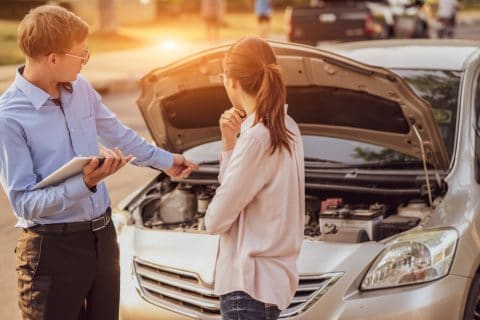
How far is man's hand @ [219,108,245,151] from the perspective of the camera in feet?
12.1

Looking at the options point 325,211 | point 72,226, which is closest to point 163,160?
point 72,226

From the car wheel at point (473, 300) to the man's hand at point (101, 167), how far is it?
186 centimetres

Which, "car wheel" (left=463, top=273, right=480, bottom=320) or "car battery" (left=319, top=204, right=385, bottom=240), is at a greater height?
"car battery" (left=319, top=204, right=385, bottom=240)

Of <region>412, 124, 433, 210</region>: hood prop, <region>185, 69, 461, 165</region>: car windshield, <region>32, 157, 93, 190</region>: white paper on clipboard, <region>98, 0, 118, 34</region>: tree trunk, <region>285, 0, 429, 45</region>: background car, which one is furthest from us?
<region>98, 0, 118, 34</region>: tree trunk

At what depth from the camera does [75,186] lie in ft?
12.1

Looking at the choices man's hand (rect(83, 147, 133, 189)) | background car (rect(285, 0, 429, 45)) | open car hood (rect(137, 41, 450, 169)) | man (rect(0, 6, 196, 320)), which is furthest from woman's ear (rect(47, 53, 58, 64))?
background car (rect(285, 0, 429, 45))

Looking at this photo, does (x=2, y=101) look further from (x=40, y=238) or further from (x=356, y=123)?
(x=356, y=123)

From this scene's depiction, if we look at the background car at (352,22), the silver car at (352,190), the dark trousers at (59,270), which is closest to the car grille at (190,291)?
the silver car at (352,190)

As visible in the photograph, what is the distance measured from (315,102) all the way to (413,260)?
1283mm

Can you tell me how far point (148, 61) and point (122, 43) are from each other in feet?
17.4

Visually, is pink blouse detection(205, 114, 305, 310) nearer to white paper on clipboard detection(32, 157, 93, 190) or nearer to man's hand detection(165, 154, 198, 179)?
white paper on clipboard detection(32, 157, 93, 190)

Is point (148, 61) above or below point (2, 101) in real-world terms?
below

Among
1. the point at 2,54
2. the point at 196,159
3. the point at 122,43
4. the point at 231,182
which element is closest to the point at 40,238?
the point at 231,182

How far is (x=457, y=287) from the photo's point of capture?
4.65m
